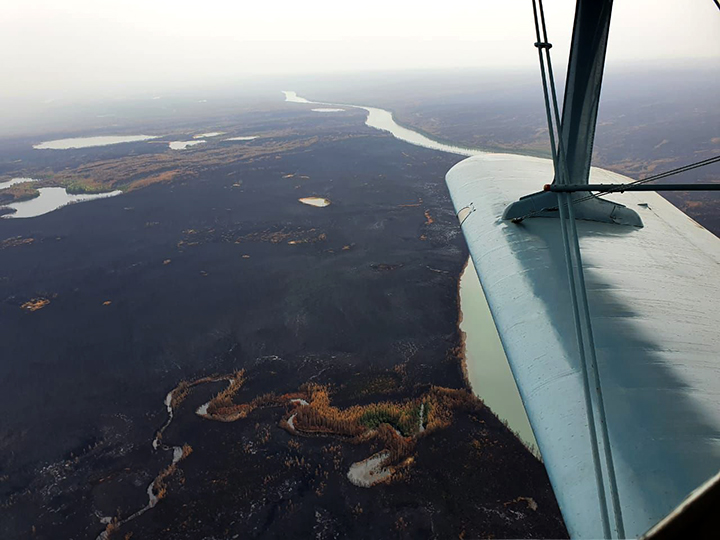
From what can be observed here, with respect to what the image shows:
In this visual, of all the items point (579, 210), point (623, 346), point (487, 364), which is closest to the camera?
point (623, 346)

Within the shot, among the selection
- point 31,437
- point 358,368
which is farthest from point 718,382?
point 31,437

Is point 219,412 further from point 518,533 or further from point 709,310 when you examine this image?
point 709,310

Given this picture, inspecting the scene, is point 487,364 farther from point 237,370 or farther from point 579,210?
point 237,370

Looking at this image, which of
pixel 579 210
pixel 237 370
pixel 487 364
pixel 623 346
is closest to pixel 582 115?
pixel 579 210

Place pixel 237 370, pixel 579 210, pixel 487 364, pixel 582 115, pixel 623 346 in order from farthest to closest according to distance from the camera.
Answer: pixel 487 364 → pixel 237 370 → pixel 579 210 → pixel 582 115 → pixel 623 346

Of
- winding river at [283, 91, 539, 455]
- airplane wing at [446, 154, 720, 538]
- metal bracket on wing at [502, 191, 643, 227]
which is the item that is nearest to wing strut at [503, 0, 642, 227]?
metal bracket on wing at [502, 191, 643, 227]

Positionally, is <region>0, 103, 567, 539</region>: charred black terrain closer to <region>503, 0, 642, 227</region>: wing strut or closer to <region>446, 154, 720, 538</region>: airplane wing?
<region>446, 154, 720, 538</region>: airplane wing

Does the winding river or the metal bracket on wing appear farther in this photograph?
the winding river
